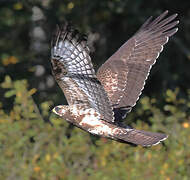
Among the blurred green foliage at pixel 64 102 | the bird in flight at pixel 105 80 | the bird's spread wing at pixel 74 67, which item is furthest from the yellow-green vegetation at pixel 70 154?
the bird's spread wing at pixel 74 67

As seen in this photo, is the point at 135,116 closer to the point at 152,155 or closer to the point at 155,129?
the point at 155,129

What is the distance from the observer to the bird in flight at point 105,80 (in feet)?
15.9

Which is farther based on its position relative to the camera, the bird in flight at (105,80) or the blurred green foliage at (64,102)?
the blurred green foliage at (64,102)


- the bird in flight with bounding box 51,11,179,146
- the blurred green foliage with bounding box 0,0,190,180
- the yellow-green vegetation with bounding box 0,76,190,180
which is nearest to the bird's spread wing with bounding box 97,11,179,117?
the bird in flight with bounding box 51,11,179,146

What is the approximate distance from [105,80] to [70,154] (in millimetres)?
886

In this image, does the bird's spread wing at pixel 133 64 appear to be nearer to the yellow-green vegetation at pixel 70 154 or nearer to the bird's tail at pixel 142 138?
the bird's tail at pixel 142 138

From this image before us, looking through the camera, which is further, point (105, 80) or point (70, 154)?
point (70, 154)

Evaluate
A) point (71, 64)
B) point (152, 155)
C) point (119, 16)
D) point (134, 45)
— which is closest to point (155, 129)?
point (152, 155)

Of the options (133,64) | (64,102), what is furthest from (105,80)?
(64,102)

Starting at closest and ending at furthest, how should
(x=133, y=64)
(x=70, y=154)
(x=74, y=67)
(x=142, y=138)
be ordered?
(x=74, y=67) < (x=142, y=138) < (x=133, y=64) < (x=70, y=154)

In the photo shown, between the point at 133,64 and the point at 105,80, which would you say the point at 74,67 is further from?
the point at 133,64

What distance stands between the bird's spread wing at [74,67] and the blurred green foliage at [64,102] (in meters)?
0.32

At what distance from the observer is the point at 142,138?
510cm

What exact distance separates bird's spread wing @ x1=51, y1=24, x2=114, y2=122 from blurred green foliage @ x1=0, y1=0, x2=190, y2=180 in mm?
324
